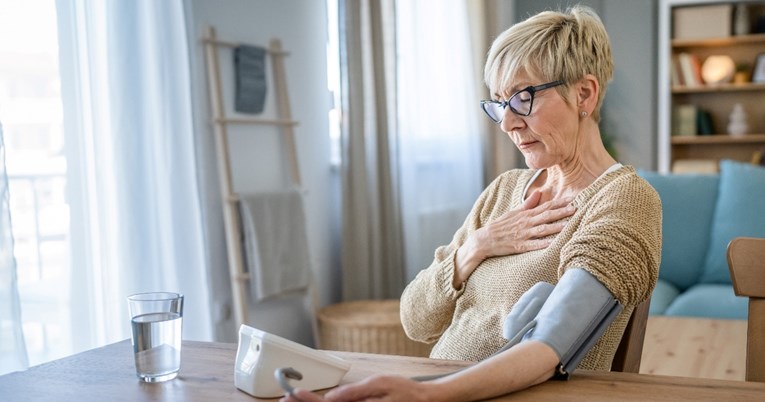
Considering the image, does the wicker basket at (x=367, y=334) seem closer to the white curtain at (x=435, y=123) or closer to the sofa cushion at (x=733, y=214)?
the white curtain at (x=435, y=123)

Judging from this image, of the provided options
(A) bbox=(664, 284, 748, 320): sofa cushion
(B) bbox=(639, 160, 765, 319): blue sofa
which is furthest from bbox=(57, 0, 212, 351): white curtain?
(B) bbox=(639, 160, 765, 319): blue sofa

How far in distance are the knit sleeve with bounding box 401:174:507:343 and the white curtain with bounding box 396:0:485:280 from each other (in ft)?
8.78

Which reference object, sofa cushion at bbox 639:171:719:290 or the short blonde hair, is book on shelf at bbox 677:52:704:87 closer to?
sofa cushion at bbox 639:171:719:290

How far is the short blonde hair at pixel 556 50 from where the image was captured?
1.40 m

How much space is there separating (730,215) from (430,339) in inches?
87.0

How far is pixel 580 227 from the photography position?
131 centimetres

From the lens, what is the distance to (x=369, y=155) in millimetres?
4090

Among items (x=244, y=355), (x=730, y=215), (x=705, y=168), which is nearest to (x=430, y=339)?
(x=244, y=355)

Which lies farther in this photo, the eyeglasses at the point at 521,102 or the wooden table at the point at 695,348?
the wooden table at the point at 695,348

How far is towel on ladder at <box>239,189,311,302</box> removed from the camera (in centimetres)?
317

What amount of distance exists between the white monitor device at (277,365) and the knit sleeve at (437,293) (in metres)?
0.55

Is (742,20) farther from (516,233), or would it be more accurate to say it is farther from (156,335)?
(156,335)

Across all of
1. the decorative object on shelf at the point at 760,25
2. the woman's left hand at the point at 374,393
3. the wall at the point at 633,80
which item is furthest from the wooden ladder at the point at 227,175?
the decorative object on shelf at the point at 760,25

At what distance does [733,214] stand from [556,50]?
2.34 m
